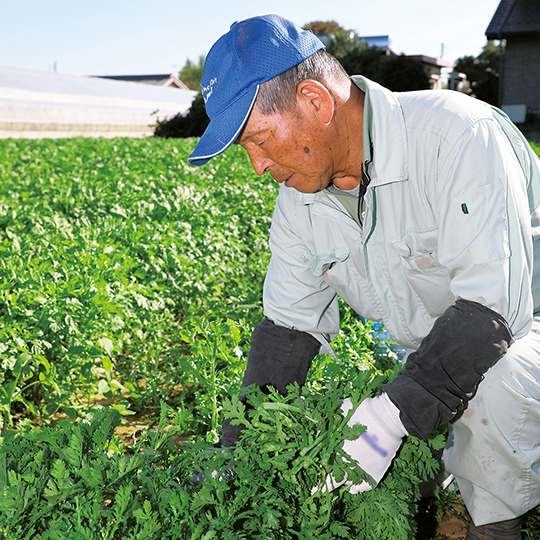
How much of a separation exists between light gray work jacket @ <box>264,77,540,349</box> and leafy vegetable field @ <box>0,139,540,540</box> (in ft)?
0.98

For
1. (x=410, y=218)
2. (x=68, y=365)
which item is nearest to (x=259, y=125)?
(x=410, y=218)

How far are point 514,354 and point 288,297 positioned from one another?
34.7 inches

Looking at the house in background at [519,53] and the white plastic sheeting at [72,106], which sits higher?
the house in background at [519,53]

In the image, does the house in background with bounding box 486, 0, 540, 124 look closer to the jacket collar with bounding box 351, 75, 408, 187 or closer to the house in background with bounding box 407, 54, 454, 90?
the house in background with bounding box 407, 54, 454, 90

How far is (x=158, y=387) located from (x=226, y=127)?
2.16 meters

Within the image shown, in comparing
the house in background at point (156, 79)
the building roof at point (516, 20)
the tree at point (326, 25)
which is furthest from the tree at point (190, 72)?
the building roof at point (516, 20)

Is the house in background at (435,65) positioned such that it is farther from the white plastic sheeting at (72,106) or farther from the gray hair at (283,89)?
the gray hair at (283,89)

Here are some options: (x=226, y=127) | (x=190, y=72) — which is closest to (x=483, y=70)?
(x=226, y=127)

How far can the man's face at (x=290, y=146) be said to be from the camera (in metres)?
1.88

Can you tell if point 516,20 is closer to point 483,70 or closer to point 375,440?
point 483,70

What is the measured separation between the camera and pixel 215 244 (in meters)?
5.18

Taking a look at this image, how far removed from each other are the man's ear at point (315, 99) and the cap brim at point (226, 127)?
15 centimetres

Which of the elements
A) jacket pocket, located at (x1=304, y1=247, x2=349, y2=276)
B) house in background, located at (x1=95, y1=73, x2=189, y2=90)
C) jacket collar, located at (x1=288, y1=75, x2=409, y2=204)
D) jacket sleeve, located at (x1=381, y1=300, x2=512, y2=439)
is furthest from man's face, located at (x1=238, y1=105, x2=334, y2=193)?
house in background, located at (x1=95, y1=73, x2=189, y2=90)

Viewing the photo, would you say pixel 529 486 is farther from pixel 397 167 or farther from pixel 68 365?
pixel 68 365
